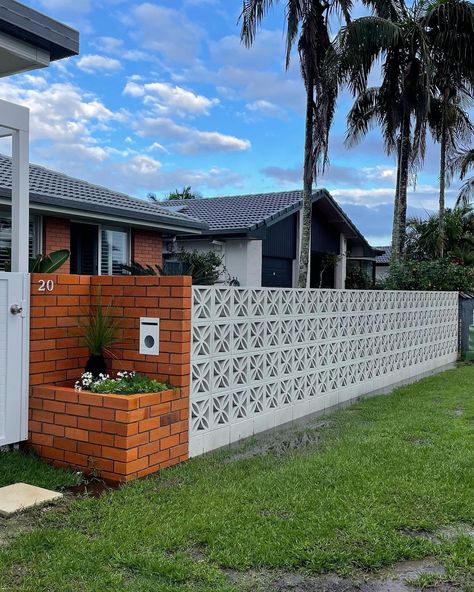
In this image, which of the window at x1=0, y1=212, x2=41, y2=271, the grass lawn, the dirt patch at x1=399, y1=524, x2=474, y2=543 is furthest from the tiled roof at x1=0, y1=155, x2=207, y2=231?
the dirt patch at x1=399, y1=524, x2=474, y2=543

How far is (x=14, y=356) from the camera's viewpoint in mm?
4730

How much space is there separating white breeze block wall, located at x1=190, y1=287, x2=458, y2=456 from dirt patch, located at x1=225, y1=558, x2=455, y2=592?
231 centimetres

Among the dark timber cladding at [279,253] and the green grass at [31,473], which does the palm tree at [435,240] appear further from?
the green grass at [31,473]

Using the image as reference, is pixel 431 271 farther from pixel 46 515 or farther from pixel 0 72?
pixel 46 515

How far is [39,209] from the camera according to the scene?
9945mm

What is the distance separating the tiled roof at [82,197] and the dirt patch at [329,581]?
7495 millimetres

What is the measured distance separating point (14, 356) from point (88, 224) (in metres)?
7.28

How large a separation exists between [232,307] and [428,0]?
Result: 13791mm

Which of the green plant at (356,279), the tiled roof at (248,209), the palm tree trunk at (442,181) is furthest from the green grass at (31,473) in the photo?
the green plant at (356,279)

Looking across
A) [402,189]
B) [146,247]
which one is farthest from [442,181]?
[146,247]

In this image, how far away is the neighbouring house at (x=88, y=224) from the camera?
400 inches

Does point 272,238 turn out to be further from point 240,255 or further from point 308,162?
point 308,162

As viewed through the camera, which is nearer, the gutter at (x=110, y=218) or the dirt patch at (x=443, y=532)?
the dirt patch at (x=443, y=532)

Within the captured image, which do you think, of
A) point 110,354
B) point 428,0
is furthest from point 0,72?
point 428,0
